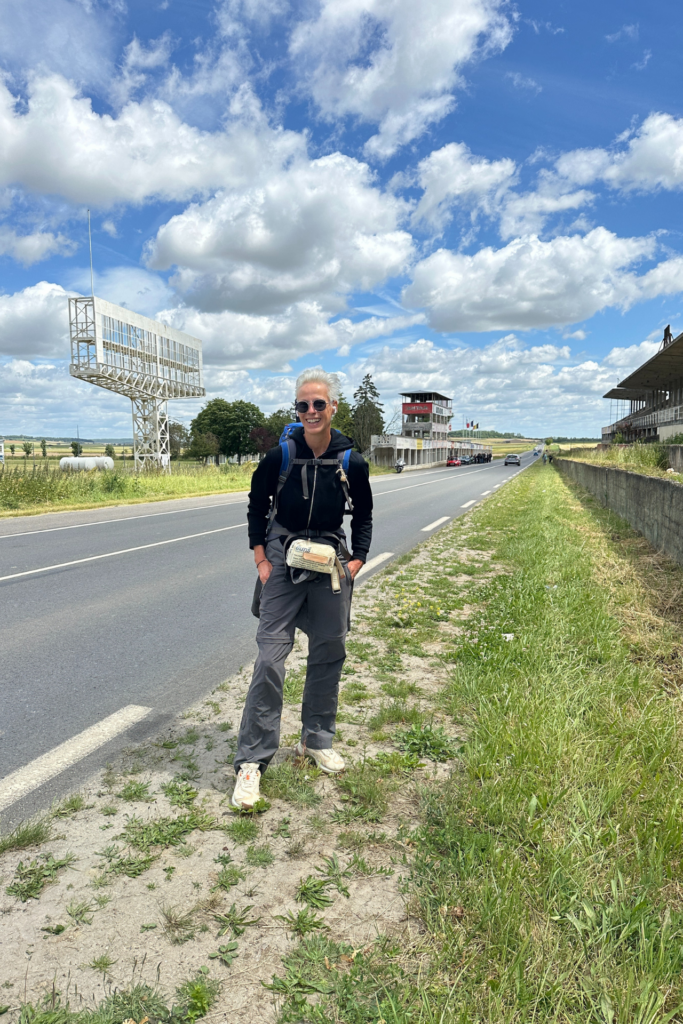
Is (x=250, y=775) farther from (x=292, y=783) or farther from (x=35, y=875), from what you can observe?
(x=35, y=875)

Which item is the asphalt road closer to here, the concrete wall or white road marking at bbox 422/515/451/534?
white road marking at bbox 422/515/451/534

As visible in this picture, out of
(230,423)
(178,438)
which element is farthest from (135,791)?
(178,438)

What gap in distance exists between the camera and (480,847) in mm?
2398

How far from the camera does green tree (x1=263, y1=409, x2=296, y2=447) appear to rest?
106m

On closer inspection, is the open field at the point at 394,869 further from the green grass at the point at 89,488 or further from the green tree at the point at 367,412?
the green tree at the point at 367,412

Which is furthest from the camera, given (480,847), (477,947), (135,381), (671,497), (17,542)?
(135,381)

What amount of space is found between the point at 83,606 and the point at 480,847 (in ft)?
17.8

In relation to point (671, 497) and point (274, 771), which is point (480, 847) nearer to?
point (274, 771)

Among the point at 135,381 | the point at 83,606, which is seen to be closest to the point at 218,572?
the point at 83,606

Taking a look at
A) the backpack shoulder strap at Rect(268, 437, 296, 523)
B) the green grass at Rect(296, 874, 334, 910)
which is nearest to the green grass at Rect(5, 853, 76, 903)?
the green grass at Rect(296, 874, 334, 910)

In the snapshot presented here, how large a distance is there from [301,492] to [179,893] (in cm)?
177

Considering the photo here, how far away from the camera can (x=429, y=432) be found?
103688 mm

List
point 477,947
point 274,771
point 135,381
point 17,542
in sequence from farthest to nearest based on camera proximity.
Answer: point 135,381 → point 17,542 → point 274,771 → point 477,947

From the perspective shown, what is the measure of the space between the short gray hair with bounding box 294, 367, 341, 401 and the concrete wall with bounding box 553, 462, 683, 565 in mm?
5847
